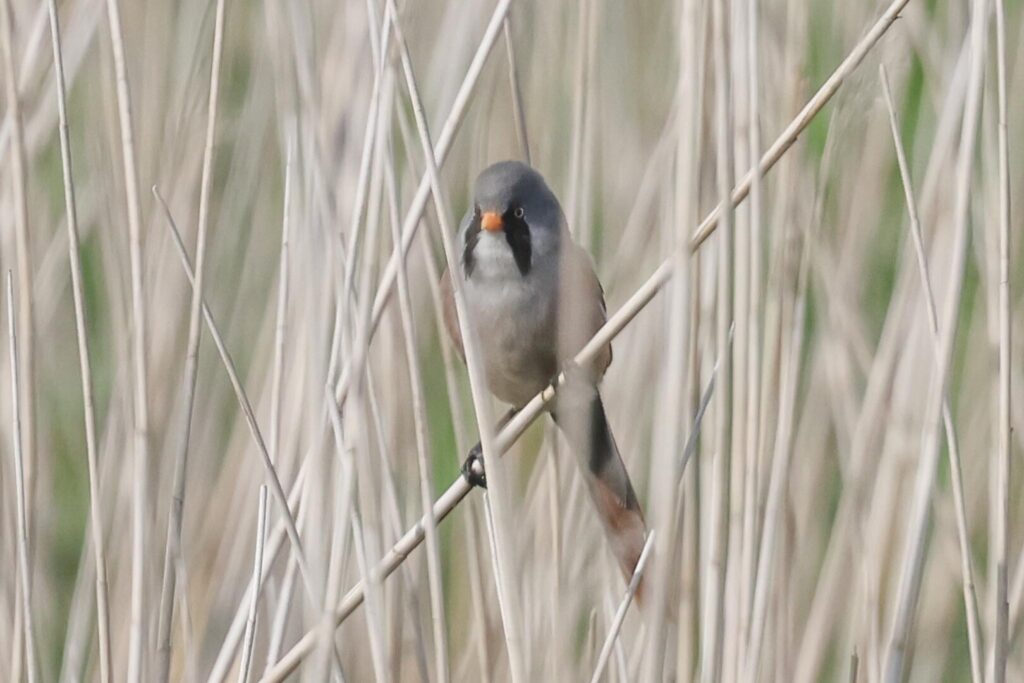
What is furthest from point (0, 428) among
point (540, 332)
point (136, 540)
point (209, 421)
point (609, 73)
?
point (609, 73)

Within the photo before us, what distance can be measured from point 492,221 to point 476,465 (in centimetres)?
40

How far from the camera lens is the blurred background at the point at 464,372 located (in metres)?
1.31

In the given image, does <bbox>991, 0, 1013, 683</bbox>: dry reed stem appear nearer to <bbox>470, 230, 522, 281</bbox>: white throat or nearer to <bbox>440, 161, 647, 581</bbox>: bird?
<bbox>440, 161, 647, 581</bbox>: bird

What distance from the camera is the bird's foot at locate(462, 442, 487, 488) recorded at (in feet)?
4.67

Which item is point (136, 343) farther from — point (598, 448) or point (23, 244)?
point (598, 448)

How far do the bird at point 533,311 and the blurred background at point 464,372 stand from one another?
0.17 ft

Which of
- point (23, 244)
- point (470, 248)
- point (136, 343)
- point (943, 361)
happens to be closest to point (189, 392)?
point (136, 343)

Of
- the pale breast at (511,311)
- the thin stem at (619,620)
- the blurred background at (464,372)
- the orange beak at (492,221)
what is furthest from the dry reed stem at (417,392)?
the pale breast at (511,311)

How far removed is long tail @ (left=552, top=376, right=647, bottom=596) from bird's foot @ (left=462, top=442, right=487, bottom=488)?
4.9 inches

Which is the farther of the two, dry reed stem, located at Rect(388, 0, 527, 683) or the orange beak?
the orange beak

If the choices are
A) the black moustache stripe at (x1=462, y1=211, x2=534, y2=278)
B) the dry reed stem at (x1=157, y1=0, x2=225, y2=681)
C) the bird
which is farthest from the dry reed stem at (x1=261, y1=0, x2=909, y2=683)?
the black moustache stripe at (x1=462, y1=211, x2=534, y2=278)

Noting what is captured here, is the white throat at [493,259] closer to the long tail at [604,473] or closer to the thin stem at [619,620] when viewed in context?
the long tail at [604,473]

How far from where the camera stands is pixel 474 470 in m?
1.76

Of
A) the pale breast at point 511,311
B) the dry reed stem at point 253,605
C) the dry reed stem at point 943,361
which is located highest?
the pale breast at point 511,311
